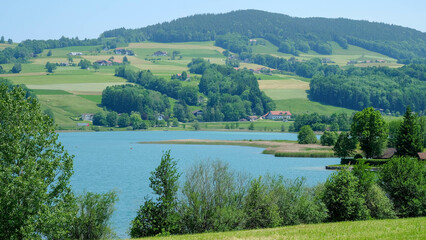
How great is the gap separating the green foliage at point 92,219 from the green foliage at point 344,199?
47.7ft

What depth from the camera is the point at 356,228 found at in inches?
1225

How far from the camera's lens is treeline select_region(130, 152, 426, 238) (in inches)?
1347

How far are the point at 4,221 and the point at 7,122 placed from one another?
183 inches

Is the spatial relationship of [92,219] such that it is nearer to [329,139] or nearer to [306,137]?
[329,139]

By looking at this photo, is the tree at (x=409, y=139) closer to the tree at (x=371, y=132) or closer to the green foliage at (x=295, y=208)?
the tree at (x=371, y=132)

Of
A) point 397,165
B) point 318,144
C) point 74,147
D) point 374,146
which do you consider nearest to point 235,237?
point 397,165

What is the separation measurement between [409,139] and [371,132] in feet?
18.8

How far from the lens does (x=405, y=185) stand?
40.7m

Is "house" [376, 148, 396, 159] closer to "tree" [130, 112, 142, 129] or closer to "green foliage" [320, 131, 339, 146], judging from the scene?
"green foliage" [320, 131, 339, 146]

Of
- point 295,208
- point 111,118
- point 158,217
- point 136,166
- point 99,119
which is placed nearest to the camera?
point 158,217

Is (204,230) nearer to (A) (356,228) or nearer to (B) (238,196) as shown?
Result: (B) (238,196)

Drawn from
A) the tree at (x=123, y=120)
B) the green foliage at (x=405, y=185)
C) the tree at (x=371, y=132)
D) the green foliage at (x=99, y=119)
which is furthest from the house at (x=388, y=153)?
the green foliage at (x=99, y=119)

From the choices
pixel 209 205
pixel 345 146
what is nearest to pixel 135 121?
pixel 345 146

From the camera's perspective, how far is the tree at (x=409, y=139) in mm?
77250
